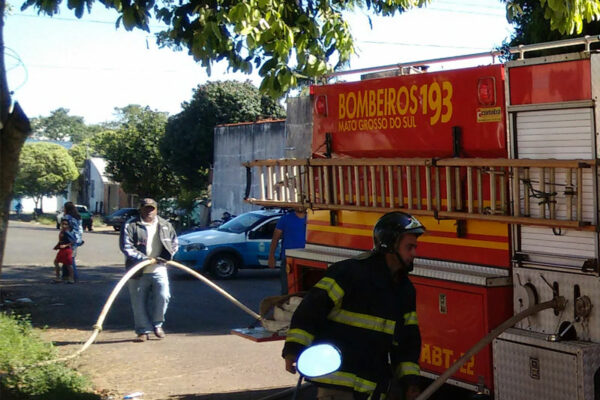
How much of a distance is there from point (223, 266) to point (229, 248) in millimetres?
398

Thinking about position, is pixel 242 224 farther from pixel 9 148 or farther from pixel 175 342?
pixel 9 148

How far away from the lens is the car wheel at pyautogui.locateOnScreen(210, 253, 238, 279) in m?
17.0

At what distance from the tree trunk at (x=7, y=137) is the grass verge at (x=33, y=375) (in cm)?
175

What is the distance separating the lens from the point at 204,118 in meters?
38.2

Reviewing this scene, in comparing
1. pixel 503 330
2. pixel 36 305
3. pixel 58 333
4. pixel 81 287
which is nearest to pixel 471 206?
pixel 503 330

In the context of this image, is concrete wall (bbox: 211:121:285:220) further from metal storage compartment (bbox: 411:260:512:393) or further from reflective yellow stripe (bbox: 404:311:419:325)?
reflective yellow stripe (bbox: 404:311:419:325)

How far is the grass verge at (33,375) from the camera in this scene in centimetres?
673

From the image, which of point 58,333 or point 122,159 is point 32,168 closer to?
point 122,159

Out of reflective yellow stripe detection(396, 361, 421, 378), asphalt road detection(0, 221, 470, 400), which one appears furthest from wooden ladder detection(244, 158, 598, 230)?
asphalt road detection(0, 221, 470, 400)

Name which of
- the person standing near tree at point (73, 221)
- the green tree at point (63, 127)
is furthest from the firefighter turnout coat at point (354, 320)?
the green tree at point (63, 127)

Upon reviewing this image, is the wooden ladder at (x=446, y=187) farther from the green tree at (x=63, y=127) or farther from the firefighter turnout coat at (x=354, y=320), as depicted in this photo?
the green tree at (x=63, y=127)

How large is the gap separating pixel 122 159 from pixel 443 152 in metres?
43.1

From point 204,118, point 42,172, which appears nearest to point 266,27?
point 204,118

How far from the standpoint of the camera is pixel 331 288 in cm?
419
